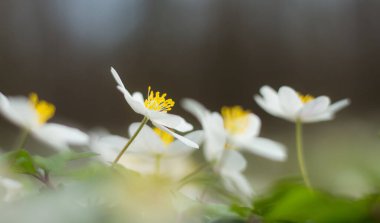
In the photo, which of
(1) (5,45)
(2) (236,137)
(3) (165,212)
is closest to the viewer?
(3) (165,212)

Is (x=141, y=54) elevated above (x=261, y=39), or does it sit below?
below

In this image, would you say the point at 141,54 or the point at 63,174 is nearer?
→ the point at 63,174

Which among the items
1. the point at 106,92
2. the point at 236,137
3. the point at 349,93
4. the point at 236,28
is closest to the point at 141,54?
the point at 106,92

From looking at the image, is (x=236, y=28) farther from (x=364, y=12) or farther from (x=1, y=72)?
(x=1, y=72)

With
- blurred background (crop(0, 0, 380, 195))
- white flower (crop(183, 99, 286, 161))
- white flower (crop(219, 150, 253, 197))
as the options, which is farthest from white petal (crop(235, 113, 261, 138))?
blurred background (crop(0, 0, 380, 195))

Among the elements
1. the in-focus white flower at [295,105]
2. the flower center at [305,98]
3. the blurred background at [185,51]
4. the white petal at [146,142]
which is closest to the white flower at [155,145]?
the white petal at [146,142]

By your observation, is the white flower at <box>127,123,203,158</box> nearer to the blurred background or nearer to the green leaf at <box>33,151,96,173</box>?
the green leaf at <box>33,151,96,173</box>

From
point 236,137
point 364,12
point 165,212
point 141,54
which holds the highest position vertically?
point 364,12

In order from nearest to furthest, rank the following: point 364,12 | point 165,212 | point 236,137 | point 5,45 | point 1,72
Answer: point 165,212 → point 236,137 → point 1,72 → point 5,45 → point 364,12
